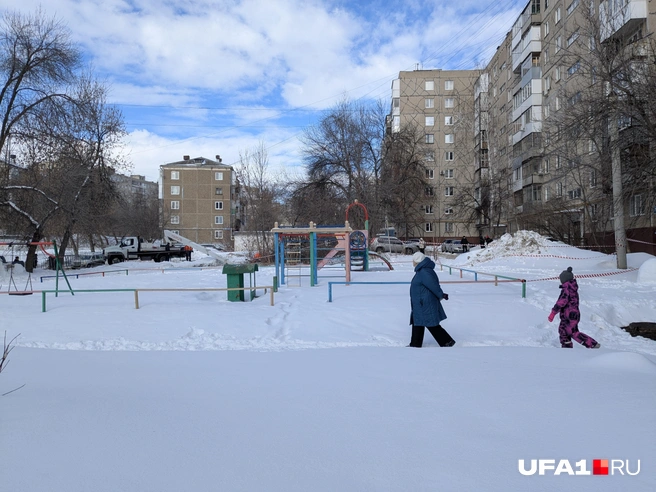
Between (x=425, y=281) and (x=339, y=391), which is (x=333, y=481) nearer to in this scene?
(x=339, y=391)

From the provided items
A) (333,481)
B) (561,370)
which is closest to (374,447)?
(333,481)

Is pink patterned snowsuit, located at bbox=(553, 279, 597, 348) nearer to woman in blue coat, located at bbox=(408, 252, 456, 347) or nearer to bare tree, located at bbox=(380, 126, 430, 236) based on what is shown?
woman in blue coat, located at bbox=(408, 252, 456, 347)

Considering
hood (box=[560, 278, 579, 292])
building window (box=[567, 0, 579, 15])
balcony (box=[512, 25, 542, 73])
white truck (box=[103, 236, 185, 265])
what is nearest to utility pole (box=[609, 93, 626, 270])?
hood (box=[560, 278, 579, 292])

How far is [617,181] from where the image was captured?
17516 millimetres

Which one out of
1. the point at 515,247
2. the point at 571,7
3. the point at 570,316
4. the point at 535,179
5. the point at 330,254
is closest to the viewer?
the point at 570,316

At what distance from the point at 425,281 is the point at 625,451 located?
15.2 feet

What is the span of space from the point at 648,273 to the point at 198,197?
228 feet

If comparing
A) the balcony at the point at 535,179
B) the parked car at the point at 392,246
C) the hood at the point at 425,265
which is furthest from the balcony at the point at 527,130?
the hood at the point at 425,265

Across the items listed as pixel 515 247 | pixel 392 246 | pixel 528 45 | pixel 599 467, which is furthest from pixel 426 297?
pixel 528 45

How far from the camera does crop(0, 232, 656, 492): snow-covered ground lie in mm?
3344

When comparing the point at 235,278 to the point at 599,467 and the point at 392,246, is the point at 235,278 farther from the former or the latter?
the point at 392,246

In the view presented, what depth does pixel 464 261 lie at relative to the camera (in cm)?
2741

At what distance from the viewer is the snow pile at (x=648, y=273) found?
52.0 feet

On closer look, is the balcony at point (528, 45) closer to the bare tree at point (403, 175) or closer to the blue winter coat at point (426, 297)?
the bare tree at point (403, 175)
